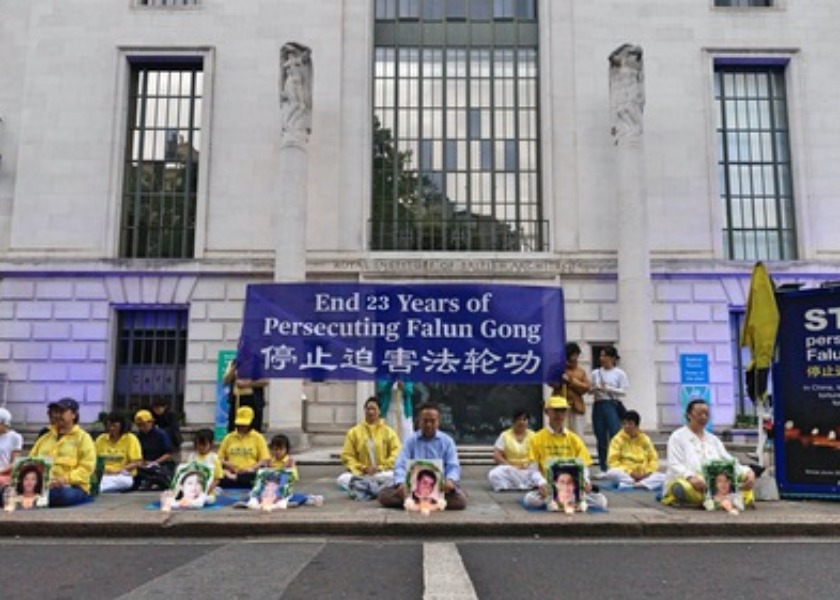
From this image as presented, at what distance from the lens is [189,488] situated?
8.69 m

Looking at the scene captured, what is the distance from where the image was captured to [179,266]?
1941cm

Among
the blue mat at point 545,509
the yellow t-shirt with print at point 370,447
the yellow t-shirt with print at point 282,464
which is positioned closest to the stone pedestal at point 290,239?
the yellow t-shirt with print at point 370,447

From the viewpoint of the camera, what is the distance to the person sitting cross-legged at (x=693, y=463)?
848cm

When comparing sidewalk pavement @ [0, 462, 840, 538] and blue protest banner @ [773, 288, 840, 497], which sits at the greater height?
blue protest banner @ [773, 288, 840, 497]

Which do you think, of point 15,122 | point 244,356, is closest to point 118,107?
point 15,122

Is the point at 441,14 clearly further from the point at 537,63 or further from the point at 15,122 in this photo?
the point at 15,122

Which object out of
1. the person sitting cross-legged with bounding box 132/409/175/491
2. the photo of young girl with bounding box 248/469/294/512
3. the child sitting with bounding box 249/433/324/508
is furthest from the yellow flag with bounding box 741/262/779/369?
the person sitting cross-legged with bounding box 132/409/175/491

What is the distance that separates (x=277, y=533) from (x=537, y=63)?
17074 mm

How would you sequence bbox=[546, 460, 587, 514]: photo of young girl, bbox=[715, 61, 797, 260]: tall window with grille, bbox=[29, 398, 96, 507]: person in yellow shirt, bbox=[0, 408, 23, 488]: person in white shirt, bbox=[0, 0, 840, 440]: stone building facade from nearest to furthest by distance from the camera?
bbox=[546, 460, 587, 514]: photo of young girl
bbox=[29, 398, 96, 507]: person in yellow shirt
bbox=[0, 408, 23, 488]: person in white shirt
bbox=[0, 0, 840, 440]: stone building facade
bbox=[715, 61, 797, 260]: tall window with grille

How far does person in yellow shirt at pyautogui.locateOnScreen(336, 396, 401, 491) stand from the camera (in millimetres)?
10055

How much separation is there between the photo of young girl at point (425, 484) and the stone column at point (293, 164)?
994cm

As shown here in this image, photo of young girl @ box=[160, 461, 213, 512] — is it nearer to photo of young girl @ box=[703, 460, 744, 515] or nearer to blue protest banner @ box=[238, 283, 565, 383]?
blue protest banner @ box=[238, 283, 565, 383]

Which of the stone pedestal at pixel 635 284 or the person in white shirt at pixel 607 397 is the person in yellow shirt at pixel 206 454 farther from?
the stone pedestal at pixel 635 284

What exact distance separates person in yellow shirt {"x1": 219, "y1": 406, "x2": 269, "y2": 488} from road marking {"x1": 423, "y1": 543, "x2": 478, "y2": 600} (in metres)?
3.74
